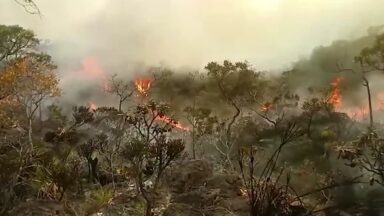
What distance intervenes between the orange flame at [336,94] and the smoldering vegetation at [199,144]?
0.49 ft

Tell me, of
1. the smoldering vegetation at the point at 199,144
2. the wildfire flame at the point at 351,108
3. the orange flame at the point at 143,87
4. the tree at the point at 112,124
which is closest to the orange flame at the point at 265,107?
the smoldering vegetation at the point at 199,144

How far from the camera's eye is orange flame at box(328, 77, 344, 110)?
48000 mm

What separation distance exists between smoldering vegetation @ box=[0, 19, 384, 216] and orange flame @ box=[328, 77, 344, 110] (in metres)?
0.15

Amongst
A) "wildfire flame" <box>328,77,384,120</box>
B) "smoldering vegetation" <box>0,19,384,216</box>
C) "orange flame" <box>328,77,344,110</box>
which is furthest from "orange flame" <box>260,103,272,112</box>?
"wildfire flame" <box>328,77,384,120</box>

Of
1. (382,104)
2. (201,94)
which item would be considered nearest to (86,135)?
(201,94)

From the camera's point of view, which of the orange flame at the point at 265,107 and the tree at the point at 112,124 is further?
the orange flame at the point at 265,107

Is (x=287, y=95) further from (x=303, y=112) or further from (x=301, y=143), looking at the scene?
(x=301, y=143)

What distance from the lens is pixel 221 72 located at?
123 feet

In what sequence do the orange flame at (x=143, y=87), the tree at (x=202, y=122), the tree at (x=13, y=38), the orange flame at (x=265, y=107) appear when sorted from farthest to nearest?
the orange flame at (x=143, y=87)
the orange flame at (x=265, y=107)
the tree at (x=202, y=122)
the tree at (x=13, y=38)

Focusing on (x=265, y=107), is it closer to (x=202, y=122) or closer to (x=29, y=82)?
(x=202, y=122)

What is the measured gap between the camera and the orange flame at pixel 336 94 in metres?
48.0

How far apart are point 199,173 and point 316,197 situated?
7.05 metres

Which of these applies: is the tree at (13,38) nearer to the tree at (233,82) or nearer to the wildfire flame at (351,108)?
the tree at (233,82)

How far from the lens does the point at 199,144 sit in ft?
143
